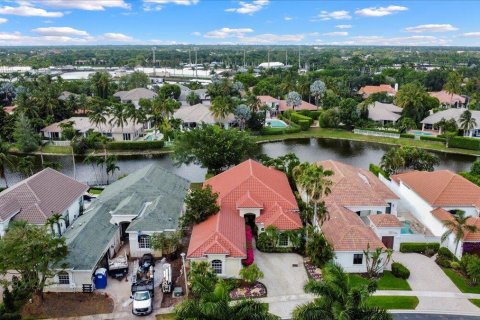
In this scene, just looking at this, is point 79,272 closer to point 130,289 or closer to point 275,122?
point 130,289

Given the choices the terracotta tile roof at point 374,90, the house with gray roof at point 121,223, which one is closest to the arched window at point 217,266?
the house with gray roof at point 121,223

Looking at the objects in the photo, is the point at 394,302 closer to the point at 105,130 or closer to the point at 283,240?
the point at 283,240

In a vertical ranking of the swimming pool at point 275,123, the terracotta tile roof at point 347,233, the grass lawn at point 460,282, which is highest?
the swimming pool at point 275,123

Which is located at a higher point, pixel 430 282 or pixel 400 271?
pixel 400 271

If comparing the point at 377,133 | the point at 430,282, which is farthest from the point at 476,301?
the point at 377,133

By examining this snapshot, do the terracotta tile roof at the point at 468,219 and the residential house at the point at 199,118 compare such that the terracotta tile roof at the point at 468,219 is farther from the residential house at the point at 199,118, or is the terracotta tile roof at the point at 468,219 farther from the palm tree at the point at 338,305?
the residential house at the point at 199,118

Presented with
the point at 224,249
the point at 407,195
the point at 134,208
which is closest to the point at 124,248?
the point at 134,208
